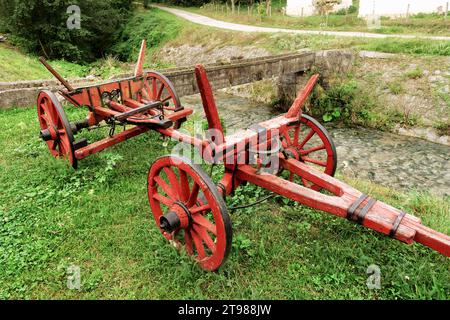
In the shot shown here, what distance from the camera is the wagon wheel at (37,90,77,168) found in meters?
4.64

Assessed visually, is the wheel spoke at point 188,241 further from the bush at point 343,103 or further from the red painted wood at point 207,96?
the bush at point 343,103

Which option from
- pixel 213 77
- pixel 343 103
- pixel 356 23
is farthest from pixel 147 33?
pixel 213 77

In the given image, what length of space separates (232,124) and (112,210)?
7304 mm

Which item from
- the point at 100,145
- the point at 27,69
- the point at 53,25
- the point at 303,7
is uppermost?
the point at 303,7

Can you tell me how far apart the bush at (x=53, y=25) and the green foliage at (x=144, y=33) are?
2.09 metres

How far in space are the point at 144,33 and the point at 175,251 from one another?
2471cm

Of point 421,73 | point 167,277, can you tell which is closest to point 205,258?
point 167,277

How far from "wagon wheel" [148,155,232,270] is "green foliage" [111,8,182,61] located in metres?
21.7

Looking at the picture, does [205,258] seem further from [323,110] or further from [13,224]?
[323,110]

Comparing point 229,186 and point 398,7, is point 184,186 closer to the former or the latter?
point 229,186

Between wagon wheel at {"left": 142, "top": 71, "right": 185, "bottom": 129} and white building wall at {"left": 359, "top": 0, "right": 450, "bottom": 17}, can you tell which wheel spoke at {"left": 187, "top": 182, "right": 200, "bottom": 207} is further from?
white building wall at {"left": 359, "top": 0, "right": 450, "bottom": 17}

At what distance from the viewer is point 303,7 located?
84.6 feet

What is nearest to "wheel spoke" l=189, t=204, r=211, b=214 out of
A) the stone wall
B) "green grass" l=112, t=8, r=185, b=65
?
the stone wall

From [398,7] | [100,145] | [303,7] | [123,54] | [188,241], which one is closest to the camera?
[188,241]
